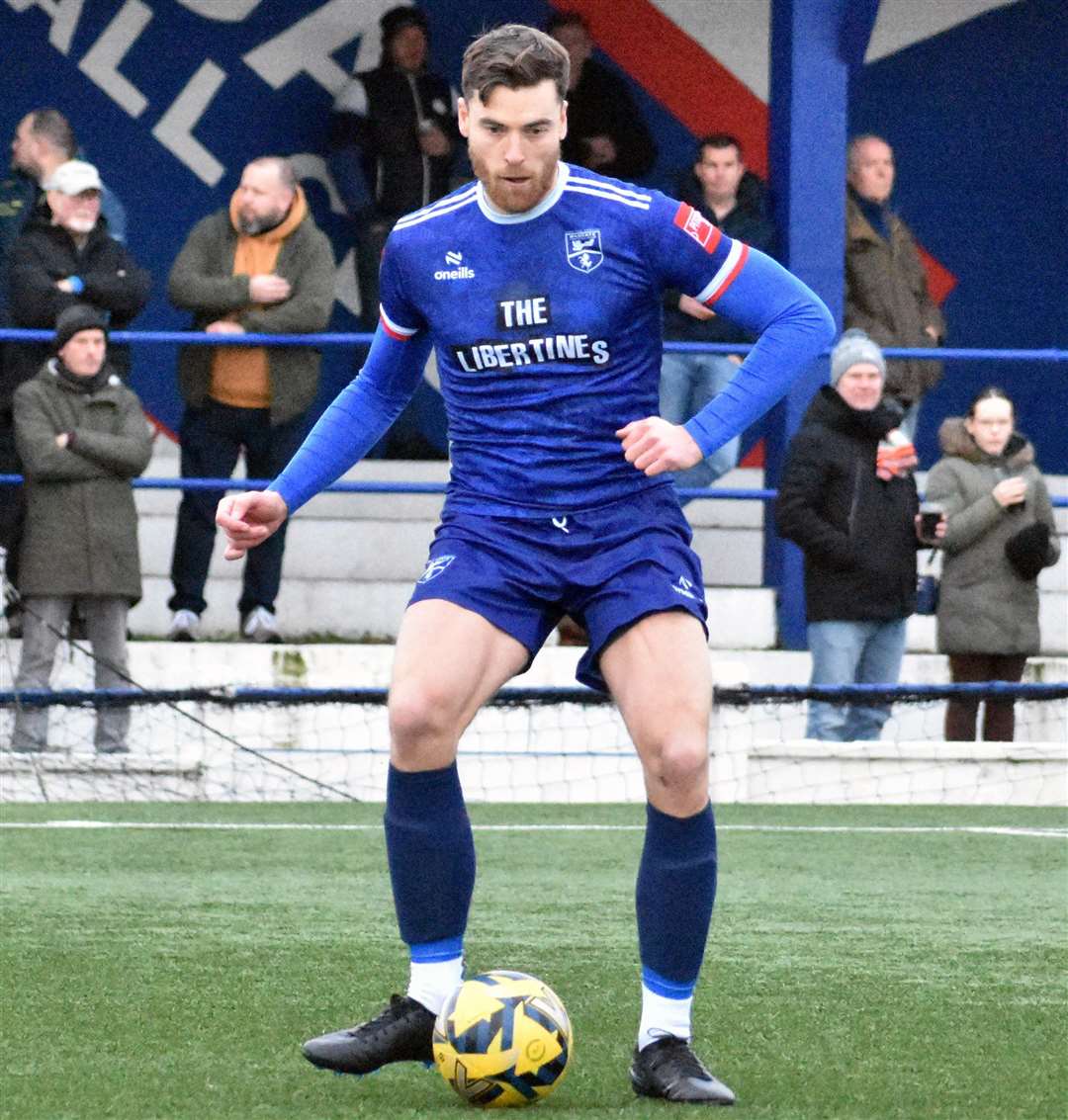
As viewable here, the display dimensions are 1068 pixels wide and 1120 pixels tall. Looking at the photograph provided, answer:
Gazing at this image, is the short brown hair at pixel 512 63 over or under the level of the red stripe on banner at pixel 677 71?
under

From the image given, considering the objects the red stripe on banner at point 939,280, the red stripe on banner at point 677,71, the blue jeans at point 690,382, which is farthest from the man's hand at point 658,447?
the red stripe on banner at point 939,280

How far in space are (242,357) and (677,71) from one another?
410cm

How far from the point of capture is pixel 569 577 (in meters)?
4.64

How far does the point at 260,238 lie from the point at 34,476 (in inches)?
63.6

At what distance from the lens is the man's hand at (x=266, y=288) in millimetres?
11500

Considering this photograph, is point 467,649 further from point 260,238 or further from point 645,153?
point 645,153

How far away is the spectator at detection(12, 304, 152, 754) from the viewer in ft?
34.9

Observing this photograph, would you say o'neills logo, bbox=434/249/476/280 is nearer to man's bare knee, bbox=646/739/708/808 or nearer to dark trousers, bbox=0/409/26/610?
man's bare knee, bbox=646/739/708/808

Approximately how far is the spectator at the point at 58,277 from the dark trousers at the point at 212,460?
0.57 m

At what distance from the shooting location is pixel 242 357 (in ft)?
38.2

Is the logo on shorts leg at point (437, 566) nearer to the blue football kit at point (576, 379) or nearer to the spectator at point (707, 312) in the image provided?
the blue football kit at point (576, 379)

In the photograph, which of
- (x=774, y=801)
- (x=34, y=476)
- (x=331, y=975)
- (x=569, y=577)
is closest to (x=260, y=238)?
(x=34, y=476)

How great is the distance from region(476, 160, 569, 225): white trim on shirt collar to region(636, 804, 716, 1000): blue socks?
1.12 metres

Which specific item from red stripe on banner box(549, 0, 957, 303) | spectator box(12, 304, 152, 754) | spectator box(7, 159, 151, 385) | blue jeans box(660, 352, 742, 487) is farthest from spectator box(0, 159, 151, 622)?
red stripe on banner box(549, 0, 957, 303)
